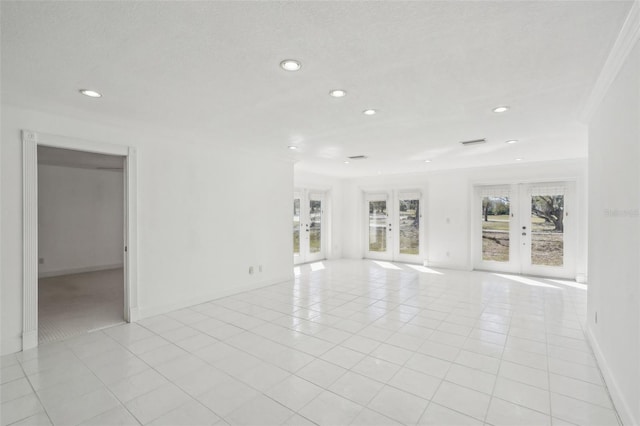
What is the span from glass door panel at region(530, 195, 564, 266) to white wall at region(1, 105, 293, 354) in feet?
17.5

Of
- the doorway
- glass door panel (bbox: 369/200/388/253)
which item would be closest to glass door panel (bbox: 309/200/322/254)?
glass door panel (bbox: 369/200/388/253)

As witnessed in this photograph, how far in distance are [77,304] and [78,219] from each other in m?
3.69

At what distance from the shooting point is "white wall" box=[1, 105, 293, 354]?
3160mm

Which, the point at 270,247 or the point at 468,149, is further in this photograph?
the point at 270,247

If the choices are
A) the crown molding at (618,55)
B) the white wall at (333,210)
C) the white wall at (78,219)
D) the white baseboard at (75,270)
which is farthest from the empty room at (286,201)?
the white wall at (333,210)

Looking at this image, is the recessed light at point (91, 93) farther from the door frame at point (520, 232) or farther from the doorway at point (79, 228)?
the door frame at point (520, 232)

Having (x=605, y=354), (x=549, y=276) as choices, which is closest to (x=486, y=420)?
(x=605, y=354)

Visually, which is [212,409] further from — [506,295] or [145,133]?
[506,295]

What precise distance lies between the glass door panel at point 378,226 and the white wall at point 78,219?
6.83 m

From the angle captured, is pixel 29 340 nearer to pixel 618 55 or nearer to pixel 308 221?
pixel 618 55

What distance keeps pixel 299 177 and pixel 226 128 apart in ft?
13.0

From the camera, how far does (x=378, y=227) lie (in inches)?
363

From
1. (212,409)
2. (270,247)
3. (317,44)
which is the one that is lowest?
(212,409)

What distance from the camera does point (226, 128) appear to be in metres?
4.10
